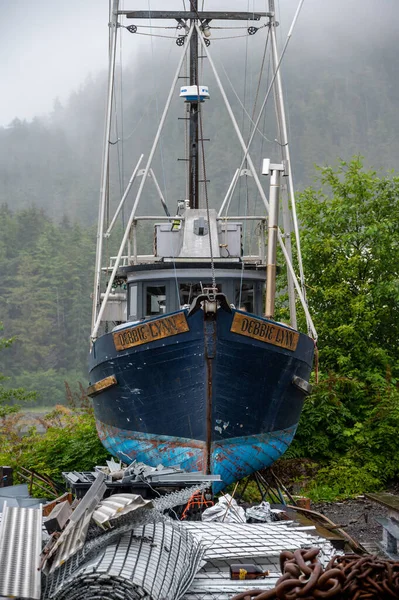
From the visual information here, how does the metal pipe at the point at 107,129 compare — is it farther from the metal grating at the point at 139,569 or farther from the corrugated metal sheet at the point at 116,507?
the metal grating at the point at 139,569

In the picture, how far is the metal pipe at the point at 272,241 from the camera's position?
14.0m

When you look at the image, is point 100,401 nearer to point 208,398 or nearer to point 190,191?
point 208,398

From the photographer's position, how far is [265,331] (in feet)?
45.2

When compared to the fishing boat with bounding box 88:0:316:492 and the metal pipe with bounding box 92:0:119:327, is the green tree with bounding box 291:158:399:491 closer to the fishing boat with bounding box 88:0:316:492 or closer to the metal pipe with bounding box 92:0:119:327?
the fishing boat with bounding box 88:0:316:492

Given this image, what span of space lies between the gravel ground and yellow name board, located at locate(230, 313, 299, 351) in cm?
306

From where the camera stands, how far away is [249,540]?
8742 mm

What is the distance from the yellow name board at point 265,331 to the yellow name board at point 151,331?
0.81 meters

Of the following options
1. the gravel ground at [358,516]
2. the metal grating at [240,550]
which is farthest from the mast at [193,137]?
the metal grating at [240,550]

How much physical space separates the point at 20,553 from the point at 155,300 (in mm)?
9520

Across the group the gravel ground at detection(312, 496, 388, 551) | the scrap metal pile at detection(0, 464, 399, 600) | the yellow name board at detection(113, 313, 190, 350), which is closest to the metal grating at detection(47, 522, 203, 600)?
the scrap metal pile at detection(0, 464, 399, 600)

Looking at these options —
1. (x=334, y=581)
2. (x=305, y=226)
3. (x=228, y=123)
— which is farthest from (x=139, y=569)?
(x=228, y=123)

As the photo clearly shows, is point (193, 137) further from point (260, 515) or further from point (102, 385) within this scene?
point (260, 515)

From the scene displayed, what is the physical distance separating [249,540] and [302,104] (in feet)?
466

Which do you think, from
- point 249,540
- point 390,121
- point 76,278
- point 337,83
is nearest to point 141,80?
point 337,83
